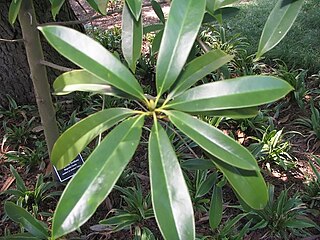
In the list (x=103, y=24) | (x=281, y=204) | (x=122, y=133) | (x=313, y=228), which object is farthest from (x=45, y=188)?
(x=103, y=24)

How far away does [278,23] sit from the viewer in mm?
915

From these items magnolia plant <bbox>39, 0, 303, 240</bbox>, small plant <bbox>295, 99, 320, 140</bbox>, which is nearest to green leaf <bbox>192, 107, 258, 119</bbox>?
magnolia plant <bbox>39, 0, 303, 240</bbox>

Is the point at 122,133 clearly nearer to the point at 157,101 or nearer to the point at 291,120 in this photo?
the point at 157,101

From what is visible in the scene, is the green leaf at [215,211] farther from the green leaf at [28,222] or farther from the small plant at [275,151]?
the small plant at [275,151]

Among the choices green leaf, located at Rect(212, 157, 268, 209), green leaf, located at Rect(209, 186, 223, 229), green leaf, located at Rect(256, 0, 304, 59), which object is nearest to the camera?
green leaf, located at Rect(212, 157, 268, 209)

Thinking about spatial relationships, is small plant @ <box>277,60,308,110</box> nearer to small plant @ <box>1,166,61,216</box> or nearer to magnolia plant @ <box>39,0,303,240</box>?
small plant @ <box>1,166,61,216</box>

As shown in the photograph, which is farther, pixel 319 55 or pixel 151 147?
pixel 319 55

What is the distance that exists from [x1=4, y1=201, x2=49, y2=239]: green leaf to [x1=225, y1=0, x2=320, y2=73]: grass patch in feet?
7.11

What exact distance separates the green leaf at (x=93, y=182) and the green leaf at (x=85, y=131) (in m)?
0.04

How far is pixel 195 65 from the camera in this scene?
34.5 inches

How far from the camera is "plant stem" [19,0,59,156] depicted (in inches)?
55.3

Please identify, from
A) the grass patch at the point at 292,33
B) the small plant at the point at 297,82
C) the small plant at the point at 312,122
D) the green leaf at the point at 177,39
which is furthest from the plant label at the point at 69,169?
the grass patch at the point at 292,33

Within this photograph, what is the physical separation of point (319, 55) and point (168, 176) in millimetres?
2740

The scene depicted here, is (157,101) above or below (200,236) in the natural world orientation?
above
